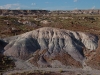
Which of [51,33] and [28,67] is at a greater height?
[51,33]

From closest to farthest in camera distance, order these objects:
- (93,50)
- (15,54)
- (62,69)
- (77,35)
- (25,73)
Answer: (25,73), (62,69), (15,54), (93,50), (77,35)

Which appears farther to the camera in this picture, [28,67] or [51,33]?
[51,33]

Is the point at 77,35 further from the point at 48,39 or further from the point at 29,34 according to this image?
the point at 29,34

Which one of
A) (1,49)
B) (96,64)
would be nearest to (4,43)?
(1,49)

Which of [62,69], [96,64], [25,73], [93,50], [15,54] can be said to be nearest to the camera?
[25,73]

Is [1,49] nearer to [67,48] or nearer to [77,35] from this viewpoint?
[67,48]

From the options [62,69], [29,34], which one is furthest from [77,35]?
[62,69]
